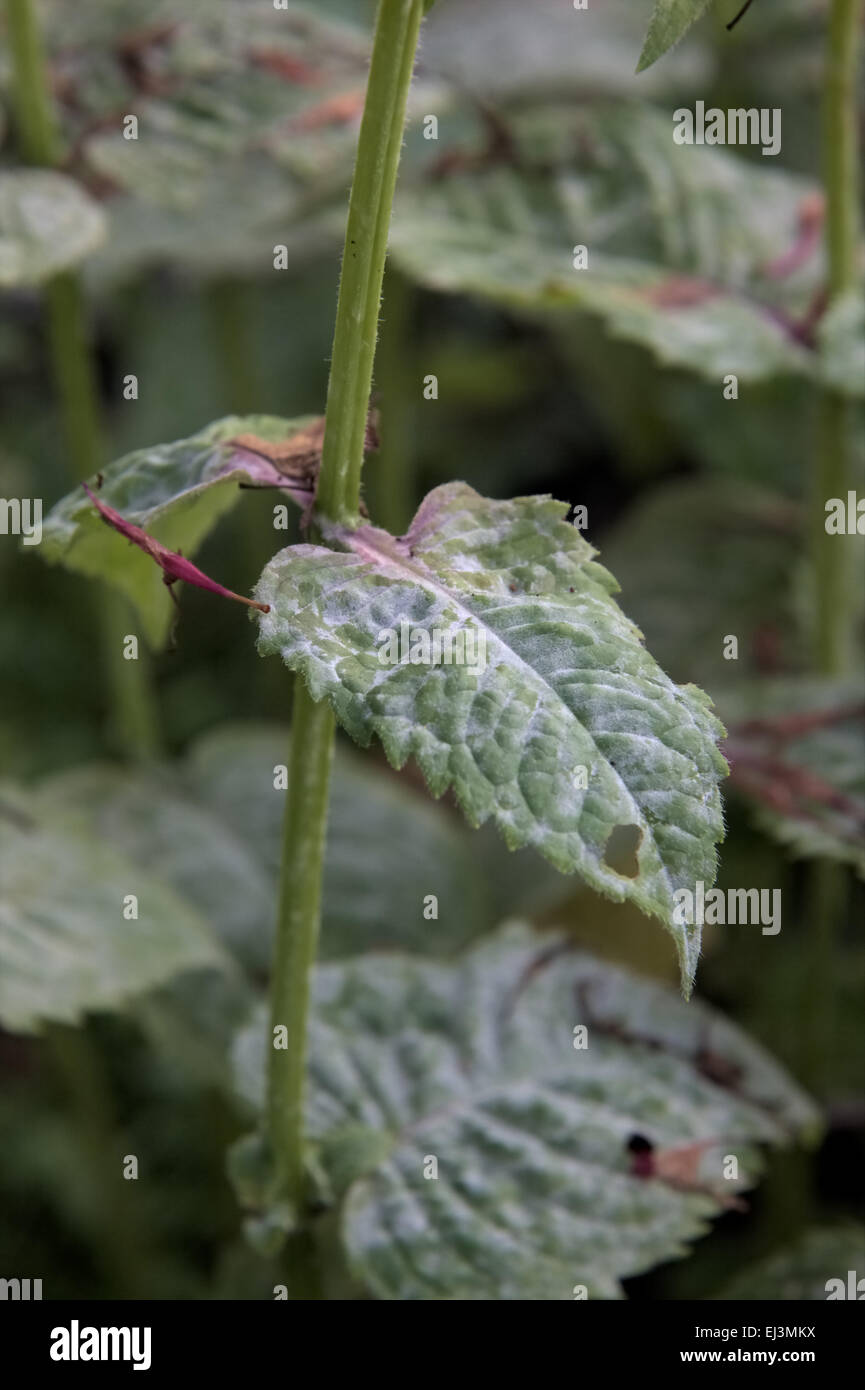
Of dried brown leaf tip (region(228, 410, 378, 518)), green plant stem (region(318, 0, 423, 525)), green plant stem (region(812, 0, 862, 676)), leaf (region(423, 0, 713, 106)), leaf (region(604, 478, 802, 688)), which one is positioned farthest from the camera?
leaf (region(423, 0, 713, 106))

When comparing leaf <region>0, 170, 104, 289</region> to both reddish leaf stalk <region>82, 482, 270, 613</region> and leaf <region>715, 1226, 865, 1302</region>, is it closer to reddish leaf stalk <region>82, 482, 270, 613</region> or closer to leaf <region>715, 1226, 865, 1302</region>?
reddish leaf stalk <region>82, 482, 270, 613</region>

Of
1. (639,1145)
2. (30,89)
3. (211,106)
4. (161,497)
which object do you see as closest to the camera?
(161,497)

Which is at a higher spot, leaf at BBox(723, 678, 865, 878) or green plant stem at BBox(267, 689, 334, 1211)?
leaf at BBox(723, 678, 865, 878)

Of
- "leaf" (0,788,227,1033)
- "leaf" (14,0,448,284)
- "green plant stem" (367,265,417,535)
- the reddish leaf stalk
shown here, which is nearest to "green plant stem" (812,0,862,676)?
"leaf" (14,0,448,284)

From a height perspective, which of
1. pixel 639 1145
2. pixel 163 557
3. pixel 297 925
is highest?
pixel 163 557

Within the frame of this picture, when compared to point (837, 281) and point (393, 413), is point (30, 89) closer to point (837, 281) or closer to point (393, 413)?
point (393, 413)

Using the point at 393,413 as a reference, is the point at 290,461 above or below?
below

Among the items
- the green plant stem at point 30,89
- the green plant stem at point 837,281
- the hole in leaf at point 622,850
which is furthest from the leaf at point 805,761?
the green plant stem at point 30,89

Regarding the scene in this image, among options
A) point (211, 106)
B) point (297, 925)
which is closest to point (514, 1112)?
point (297, 925)
